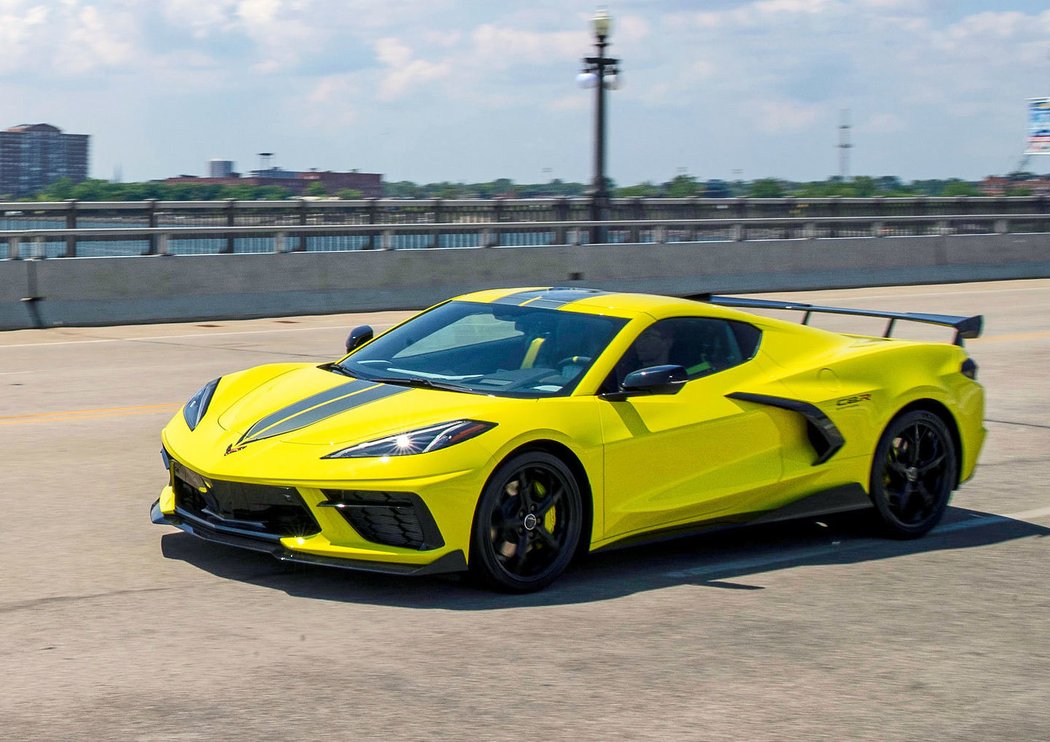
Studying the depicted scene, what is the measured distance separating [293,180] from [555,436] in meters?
56.0

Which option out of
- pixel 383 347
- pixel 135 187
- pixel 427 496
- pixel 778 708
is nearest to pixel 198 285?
pixel 383 347

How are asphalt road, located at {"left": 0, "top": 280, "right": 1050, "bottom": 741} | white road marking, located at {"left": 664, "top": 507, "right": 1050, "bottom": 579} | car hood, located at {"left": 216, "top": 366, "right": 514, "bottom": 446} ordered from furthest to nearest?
white road marking, located at {"left": 664, "top": 507, "right": 1050, "bottom": 579}, car hood, located at {"left": 216, "top": 366, "right": 514, "bottom": 446}, asphalt road, located at {"left": 0, "top": 280, "right": 1050, "bottom": 741}

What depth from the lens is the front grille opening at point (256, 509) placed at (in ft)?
Result: 19.3

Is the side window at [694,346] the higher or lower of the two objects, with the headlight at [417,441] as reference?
higher

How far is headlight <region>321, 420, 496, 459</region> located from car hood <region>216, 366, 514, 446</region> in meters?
0.05

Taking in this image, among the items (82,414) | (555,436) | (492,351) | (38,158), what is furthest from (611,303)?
(38,158)

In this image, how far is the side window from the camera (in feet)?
22.3

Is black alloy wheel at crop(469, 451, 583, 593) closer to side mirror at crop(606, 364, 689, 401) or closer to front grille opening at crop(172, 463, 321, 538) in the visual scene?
side mirror at crop(606, 364, 689, 401)

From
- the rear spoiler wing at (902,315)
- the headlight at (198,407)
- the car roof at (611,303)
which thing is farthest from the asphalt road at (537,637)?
the car roof at (611,303)

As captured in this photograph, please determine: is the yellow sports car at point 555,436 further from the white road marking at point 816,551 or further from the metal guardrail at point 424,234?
the metal guardrail at point 424,234

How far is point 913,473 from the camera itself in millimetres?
7574

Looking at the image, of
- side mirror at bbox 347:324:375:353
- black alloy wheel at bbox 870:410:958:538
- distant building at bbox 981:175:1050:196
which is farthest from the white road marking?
distant building at bbox 981:175:1050:196

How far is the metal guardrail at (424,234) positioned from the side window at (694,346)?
42.2 ft

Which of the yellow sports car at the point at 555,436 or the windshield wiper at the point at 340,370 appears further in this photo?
the windshield wiper at the point at 340,370
